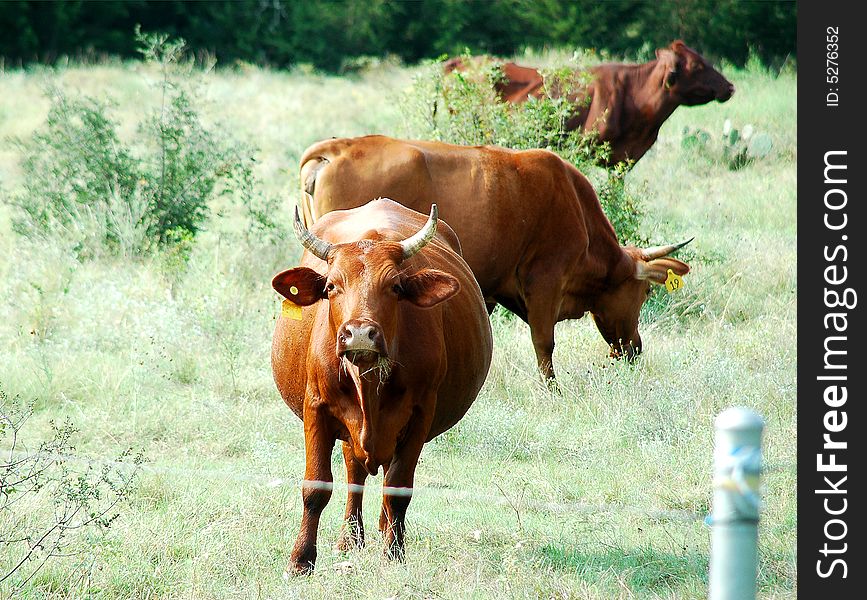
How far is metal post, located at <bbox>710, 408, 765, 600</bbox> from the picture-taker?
2.79 meters

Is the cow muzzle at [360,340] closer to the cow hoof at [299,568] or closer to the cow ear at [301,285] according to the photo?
→ the cow ear at [301,285]

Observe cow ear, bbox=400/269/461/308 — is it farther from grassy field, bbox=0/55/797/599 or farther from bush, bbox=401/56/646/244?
bush, bbox=401/56/646/244

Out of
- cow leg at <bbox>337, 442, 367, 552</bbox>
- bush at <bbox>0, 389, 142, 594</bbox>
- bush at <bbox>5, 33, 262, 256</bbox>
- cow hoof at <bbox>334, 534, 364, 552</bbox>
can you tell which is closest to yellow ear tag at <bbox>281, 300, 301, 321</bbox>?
cow leg at <bbox>337, 442, 367, 552</bbox>

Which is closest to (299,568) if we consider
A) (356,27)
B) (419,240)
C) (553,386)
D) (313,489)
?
(313,489)

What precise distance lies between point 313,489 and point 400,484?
437mm

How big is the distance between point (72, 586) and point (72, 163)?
837cm

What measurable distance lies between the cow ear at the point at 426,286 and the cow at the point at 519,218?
378 cm

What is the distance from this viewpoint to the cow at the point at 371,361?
492 centimetres

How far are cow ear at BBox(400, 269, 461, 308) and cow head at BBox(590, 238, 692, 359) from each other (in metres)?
4.50

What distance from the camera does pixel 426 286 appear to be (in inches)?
199

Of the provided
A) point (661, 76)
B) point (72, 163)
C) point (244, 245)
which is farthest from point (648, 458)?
point (661, 76)

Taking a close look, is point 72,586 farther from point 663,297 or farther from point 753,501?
point 663,297
